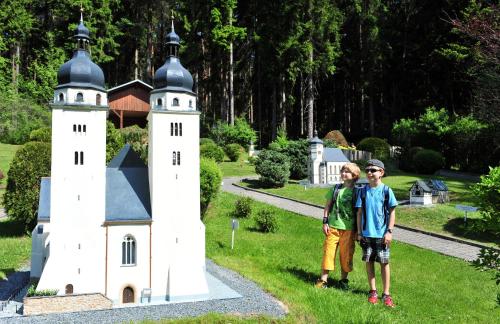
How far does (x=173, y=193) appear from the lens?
13.3m

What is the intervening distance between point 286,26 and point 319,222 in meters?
27.5

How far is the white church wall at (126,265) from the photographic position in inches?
512

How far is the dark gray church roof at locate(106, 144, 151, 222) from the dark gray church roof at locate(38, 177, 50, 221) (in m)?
3.17

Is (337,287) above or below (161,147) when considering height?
below

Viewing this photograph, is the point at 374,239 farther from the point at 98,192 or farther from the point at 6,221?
the point at 6,221

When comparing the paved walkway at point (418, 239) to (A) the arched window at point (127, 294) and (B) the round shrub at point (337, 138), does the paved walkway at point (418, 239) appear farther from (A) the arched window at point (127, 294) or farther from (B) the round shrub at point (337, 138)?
→ (B) the round shrub at point (337, 138)

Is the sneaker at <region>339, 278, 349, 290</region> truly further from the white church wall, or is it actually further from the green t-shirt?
the white church wall

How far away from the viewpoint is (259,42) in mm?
44750

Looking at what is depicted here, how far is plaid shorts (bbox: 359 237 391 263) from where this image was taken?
28.5ft

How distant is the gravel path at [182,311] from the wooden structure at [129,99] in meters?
29.1

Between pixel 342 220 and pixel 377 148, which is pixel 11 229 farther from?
pixel 377 148

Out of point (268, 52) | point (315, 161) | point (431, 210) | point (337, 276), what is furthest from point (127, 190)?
point (268, 52)

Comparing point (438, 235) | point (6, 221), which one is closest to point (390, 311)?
point (438, 235)

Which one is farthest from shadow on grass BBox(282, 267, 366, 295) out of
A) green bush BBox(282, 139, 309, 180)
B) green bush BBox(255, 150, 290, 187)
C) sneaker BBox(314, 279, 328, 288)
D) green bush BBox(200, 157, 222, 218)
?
green bush BBox(282, 139, 309, 180)
